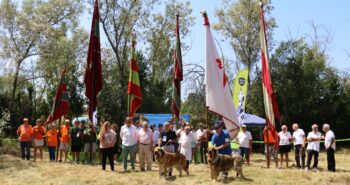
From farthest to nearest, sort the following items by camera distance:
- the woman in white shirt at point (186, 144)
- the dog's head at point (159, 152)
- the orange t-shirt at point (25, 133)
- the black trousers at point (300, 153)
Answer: the orange t-shirt at point (25, 133), the black trousers at point (300, 153), the woman in white shirt at point (186, 144), the dog's head at point (159, 152)

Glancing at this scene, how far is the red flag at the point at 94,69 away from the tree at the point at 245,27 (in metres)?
24.4

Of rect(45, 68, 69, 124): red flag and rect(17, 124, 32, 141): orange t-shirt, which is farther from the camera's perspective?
rect(45, 68, 69, 124): red flag

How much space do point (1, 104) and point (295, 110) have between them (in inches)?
931

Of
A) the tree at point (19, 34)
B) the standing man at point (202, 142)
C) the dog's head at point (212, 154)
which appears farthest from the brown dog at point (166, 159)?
the tree at point (19, 34)

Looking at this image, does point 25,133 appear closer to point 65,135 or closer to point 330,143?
point 65,135

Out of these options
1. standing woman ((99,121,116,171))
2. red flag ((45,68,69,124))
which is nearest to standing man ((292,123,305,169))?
standing woman ((99,121,116,171))

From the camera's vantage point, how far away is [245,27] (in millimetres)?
37844

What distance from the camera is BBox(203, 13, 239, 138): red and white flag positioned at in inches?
477

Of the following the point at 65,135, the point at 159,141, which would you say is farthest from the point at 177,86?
the point at 65,135

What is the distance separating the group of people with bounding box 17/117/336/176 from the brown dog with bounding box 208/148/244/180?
0.33m

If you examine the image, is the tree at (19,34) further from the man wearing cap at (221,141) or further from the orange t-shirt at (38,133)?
the man wearing cap at (221,141)

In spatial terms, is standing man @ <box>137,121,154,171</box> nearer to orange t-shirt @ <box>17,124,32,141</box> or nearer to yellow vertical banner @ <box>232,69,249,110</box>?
orange t-shirt @ <box>17,124,32,141</box>

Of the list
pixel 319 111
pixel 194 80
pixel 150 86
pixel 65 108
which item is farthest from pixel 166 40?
pixel 65 108

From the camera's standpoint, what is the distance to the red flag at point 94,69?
49.2 feet
